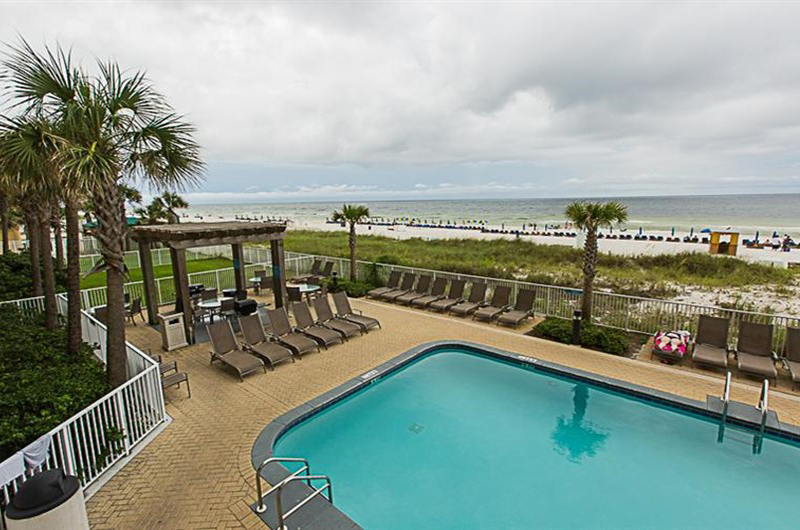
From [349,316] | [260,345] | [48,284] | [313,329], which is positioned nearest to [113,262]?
[260,345]

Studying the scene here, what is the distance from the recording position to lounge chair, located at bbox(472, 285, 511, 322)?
35.8 feet

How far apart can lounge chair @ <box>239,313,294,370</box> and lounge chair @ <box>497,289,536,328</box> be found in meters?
5.91

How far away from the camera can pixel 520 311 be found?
36.0 feet

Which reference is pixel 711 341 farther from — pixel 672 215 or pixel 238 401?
pixel 672 215

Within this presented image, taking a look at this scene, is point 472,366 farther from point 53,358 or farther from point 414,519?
point 53,358

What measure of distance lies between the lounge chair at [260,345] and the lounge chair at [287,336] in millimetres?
172

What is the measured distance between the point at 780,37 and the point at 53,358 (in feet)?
57.5

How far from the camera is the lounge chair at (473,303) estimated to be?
37.3 feet

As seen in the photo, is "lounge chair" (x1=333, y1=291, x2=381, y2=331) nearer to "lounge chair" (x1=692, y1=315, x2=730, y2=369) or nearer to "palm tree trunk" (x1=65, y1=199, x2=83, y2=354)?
"palm tree trunk" (x1=65, y1=199, x2=83, y2=354)

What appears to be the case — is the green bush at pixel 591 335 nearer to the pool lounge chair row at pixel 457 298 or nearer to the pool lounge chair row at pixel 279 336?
the pool lounge chair row at pixel 457 298

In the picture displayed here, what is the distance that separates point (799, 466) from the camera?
5.20 meters

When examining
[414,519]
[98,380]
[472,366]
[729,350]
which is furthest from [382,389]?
[729,350]

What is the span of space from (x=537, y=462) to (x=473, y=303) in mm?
6475

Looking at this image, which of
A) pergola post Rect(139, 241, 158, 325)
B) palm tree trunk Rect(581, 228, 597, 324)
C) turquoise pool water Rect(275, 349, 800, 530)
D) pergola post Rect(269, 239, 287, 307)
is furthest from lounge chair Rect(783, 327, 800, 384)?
pergola post Rect(139, 241, 158, 325)
